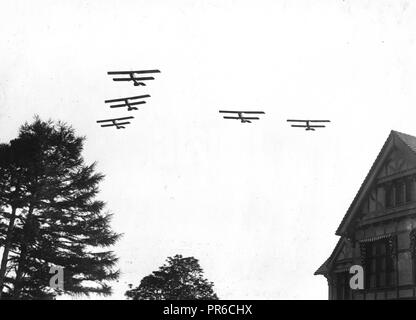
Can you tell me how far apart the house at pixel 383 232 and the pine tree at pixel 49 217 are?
1648 centimetres

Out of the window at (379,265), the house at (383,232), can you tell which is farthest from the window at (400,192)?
the window at (379,265)

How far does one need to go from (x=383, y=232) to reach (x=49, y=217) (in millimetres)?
20449

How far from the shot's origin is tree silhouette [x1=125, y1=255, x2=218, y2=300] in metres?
59.0

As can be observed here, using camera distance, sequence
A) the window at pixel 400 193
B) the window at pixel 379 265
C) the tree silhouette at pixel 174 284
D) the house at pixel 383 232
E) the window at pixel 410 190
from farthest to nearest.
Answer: the tree silhouette at pixel 174 284, the window at pixel 400 193, the window at pixel 379 265, the window at pixel 410 190, the house at pixel 383 232

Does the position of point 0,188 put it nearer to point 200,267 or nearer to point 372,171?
point 372,171

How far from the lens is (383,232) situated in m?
26.0

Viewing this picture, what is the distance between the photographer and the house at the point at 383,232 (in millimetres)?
24734

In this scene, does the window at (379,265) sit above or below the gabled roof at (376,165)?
below

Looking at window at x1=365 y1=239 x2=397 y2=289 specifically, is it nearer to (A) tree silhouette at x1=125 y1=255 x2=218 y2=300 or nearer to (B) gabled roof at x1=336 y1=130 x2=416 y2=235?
(B) gabled roof at x1=336 y1=130 x2=416 y2=235

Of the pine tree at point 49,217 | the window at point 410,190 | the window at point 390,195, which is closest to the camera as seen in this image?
the window at point 410,190

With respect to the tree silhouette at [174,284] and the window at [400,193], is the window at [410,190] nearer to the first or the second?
the window at [400,193]

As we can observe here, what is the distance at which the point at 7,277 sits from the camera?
36.2 m

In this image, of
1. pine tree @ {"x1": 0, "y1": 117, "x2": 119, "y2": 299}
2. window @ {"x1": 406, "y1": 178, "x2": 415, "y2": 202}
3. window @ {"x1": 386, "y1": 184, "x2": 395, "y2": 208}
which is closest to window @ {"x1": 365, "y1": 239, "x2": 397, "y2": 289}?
window @ {"x1": 386, "y1": 184, "x2": 395, "y2": 208}

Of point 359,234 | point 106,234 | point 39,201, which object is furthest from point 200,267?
point 359,234
